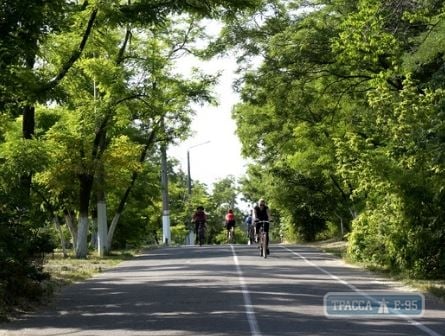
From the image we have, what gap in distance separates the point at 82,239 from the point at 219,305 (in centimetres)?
1626

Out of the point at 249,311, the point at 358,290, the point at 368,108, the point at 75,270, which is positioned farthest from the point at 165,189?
the point at 249,311

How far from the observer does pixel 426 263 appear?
17500 millimetres

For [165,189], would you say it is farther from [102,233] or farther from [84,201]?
[84,201]

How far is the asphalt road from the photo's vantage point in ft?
33.4

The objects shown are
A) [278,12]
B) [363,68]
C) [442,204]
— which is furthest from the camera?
[278,12]

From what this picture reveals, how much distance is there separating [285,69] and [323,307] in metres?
14.5

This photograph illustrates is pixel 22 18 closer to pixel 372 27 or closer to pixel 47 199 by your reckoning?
pixel 372 27

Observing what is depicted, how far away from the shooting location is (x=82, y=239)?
27734 mm

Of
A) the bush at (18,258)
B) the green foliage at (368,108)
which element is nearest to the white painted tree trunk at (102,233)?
the green foliage at (368,108)

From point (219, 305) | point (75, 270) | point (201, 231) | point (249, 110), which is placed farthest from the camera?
point (201, 231)

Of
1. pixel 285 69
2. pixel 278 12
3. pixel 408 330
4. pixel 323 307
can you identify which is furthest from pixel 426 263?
pixel 278 12

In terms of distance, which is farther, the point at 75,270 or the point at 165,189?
the point at 165,189

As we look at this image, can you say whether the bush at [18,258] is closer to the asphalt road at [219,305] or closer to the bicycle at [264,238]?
the asphalt road at [219,305]

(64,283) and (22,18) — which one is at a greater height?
(22,18)
